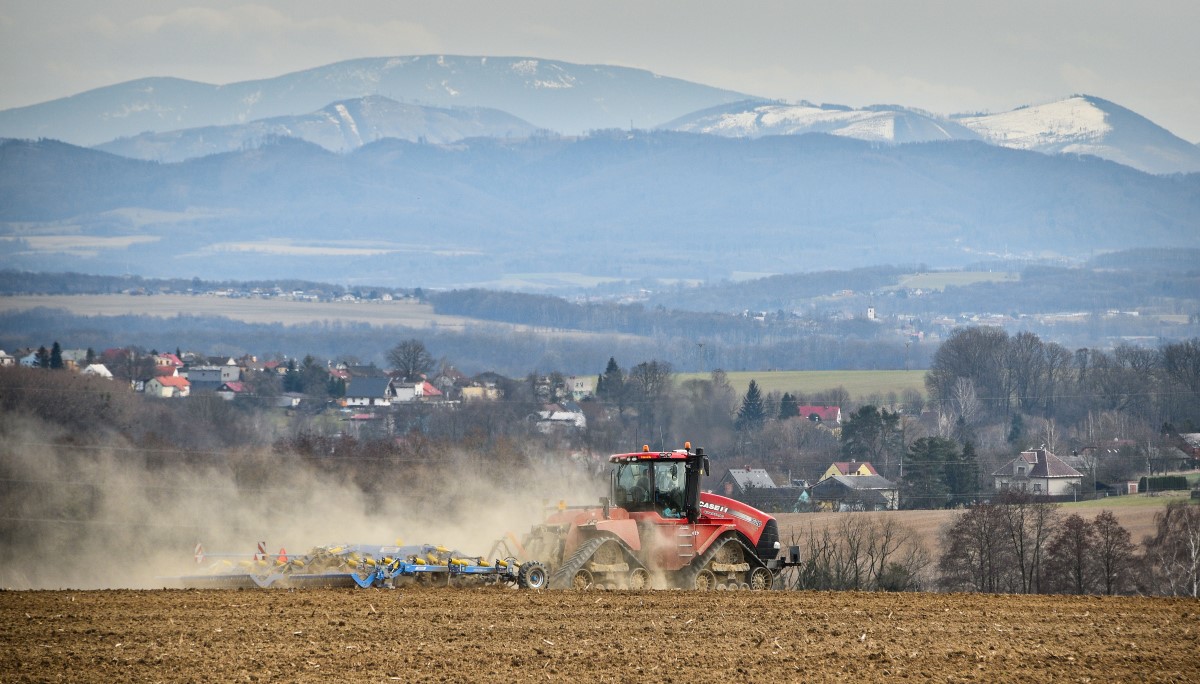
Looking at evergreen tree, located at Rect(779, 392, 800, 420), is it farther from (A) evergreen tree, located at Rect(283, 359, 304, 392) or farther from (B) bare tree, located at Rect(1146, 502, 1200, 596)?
(B) bare tree, located at Rect(1146, 502, 1200, 596)

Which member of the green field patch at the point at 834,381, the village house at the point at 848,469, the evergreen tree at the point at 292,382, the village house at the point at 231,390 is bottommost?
the village house at the point at 848,469

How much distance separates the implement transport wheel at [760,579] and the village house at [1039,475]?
58.2m

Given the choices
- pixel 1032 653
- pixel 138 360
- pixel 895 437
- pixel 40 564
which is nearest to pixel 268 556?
pixel 1032 653

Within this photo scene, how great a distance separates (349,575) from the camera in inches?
1206

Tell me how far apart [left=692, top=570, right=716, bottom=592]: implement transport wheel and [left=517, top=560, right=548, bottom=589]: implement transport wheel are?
339 cm

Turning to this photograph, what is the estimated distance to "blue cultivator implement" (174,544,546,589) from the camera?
101 ft

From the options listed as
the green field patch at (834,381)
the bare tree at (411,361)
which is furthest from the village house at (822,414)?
the bare tree at (411,361)

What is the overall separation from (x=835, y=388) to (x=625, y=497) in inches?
4740

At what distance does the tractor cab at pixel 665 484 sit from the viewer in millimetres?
32750

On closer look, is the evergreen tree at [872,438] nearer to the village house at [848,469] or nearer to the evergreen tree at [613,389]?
the village house at [848,469]

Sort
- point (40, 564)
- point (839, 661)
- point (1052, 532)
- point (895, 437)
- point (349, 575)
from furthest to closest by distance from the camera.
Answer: point (895, 437)
point (1052, 532)
point (40, 564)
point (349, 575)
point (839, 661)

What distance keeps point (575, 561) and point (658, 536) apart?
2.37 metres

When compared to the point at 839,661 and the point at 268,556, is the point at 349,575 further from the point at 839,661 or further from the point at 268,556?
the point at 839,661

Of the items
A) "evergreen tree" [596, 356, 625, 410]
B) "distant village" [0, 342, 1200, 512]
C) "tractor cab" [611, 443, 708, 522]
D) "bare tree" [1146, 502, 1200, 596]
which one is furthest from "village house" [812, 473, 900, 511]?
"tractor cab" [611, 443, 708, 522]
